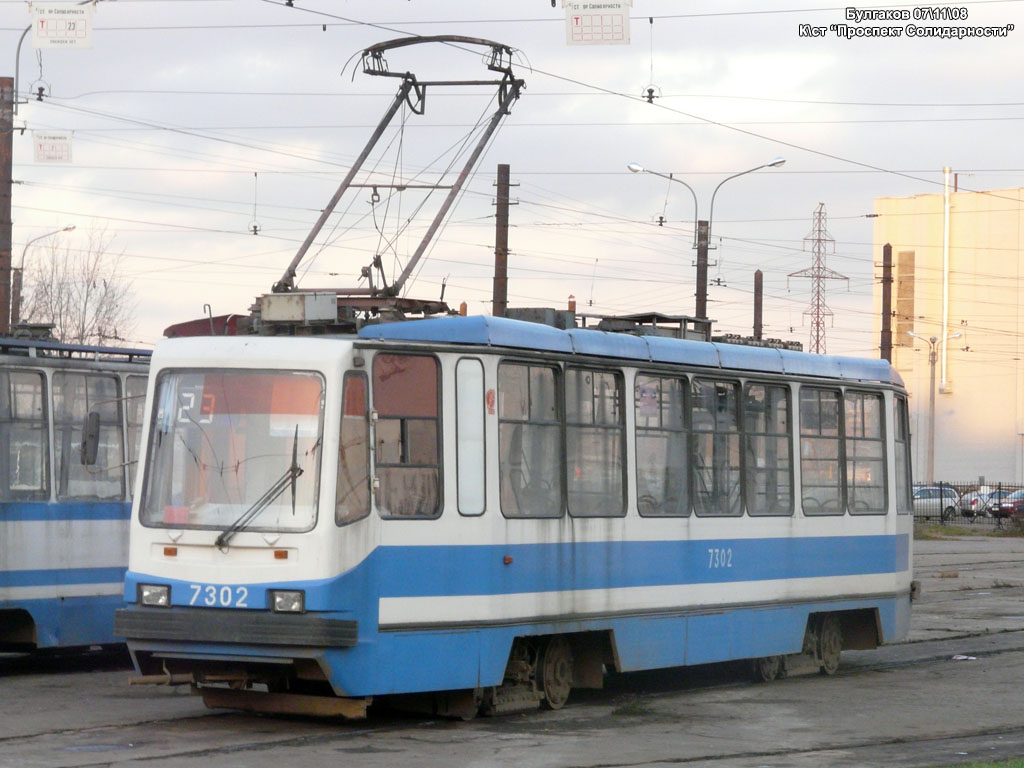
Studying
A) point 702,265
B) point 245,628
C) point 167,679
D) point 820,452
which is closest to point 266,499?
point 245,628

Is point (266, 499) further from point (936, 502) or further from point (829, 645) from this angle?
point (936, 502)

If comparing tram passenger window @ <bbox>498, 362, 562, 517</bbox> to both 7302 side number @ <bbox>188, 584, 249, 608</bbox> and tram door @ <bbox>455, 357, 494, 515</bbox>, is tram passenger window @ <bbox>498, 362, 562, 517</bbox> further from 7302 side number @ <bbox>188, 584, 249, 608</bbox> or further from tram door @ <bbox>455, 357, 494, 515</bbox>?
7302 side number @ <bbox>188, 584, 249, 608</bbox>

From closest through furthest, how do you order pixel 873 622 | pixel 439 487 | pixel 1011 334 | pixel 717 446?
1. pixel 439 487
2. pixel 717 446
3. pixel 873 622
4. pixel 1011 334

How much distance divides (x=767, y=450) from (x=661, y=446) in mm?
1702

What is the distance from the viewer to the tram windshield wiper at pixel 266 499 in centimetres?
1086

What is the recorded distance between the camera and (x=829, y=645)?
52.7ft

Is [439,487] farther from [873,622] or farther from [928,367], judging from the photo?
[928,367]

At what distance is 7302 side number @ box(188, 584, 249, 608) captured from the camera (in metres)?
10.7

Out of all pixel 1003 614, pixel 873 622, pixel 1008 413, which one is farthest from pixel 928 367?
pixel 873 622

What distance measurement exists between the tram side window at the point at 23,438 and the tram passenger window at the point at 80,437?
15 centimetres

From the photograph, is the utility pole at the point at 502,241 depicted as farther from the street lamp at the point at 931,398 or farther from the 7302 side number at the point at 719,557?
the street lamp at the point at 931,398

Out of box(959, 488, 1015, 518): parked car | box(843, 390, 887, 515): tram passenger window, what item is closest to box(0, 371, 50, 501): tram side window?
box(843, 390, 887, 515): tram passenger window

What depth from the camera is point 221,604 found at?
10781mm

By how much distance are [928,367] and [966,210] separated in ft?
23.5
